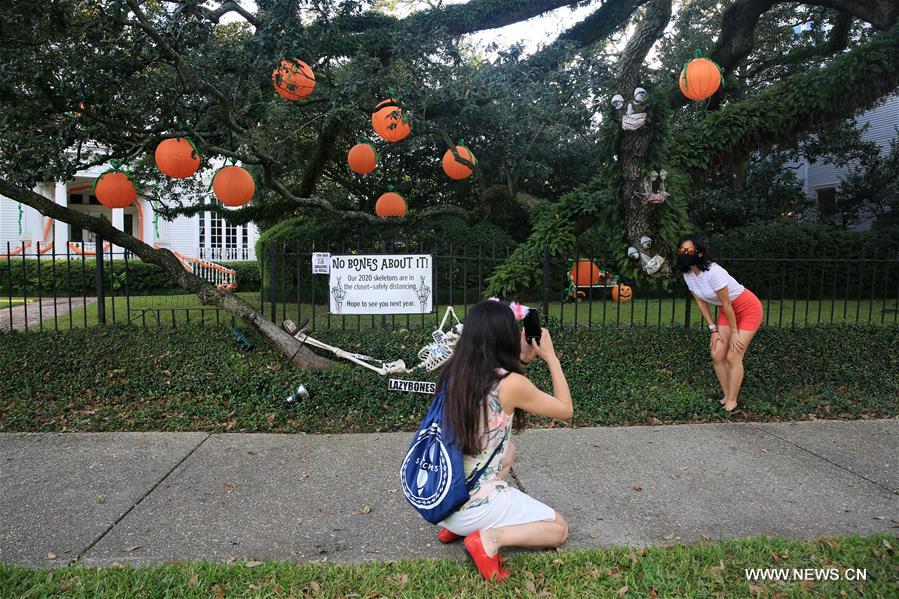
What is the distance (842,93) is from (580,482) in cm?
719

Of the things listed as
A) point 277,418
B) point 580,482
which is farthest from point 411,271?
point 580,482

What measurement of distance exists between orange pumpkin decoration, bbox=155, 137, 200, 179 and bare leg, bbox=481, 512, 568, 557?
557 centimetres

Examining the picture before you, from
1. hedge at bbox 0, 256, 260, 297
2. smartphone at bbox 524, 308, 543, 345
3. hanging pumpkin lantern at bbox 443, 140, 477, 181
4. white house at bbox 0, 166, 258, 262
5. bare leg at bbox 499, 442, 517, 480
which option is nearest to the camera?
smartphone at bbox 524, 308, 543, 345

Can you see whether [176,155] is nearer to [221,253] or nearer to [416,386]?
[416,386]

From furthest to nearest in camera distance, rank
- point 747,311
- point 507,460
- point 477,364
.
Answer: point 747,311
point 507,460
point 477,364

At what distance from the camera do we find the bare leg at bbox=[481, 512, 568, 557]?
8.95 feet

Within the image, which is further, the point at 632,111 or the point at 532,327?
the point at 632,111

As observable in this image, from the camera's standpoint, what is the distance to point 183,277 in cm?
677

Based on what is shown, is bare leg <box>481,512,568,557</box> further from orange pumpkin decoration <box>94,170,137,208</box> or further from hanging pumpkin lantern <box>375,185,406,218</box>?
hanging pumpkin lantern <box>375,185,406,218</box>

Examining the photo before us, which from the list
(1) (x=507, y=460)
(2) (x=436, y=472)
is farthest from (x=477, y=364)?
(1) (x=507, y=460)

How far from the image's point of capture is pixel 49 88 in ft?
22.7

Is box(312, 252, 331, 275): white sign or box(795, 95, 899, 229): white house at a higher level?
box(795, 95, 899, 229): white house

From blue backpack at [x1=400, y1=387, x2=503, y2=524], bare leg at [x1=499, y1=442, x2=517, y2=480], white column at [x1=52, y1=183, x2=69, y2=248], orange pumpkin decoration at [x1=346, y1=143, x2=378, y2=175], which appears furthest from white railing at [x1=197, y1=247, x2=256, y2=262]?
blue backpack at [x1=400, y1=387, x2=503, y2=524]

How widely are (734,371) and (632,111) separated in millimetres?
3293
